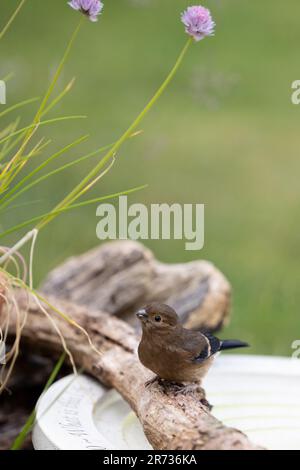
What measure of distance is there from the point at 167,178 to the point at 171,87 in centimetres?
117

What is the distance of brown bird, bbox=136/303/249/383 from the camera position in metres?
2.17

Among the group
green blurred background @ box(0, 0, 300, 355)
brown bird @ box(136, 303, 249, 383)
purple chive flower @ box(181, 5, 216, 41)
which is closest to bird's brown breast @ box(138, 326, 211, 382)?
brown bird @ box(136, 303, 249, 383)

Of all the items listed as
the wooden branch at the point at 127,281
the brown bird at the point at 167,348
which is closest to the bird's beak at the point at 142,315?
the brown bird at the point at 167,348

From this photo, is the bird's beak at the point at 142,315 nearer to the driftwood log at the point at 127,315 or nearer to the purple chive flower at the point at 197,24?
the driftwood log at the point at 127,315

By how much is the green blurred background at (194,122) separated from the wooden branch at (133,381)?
1.86 m

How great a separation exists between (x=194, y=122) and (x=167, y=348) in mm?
4765

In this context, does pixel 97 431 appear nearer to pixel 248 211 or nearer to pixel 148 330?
pixel 148 330

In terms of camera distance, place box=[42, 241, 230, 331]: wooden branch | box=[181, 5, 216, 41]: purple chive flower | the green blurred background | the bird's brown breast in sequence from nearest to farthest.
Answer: box=[181, 5, 216, 41]: purple chive flower
the bird's brown breast
box=[42, 241, 230, 331]: wooden branch
the green blurred background

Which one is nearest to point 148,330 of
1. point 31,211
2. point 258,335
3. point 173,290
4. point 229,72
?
point 173,290

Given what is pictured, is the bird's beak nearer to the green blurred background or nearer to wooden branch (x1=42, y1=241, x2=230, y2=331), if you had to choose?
wooden branch (x1=42, y1=241, x2=230, y2=331)

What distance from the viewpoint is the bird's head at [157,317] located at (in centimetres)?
218

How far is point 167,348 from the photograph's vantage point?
2.18 meters

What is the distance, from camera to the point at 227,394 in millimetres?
2666

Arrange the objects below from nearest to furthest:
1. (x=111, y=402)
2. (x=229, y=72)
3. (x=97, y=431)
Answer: (x=97, y=431) → (x=111, y=402) → (x=229, y=72)
